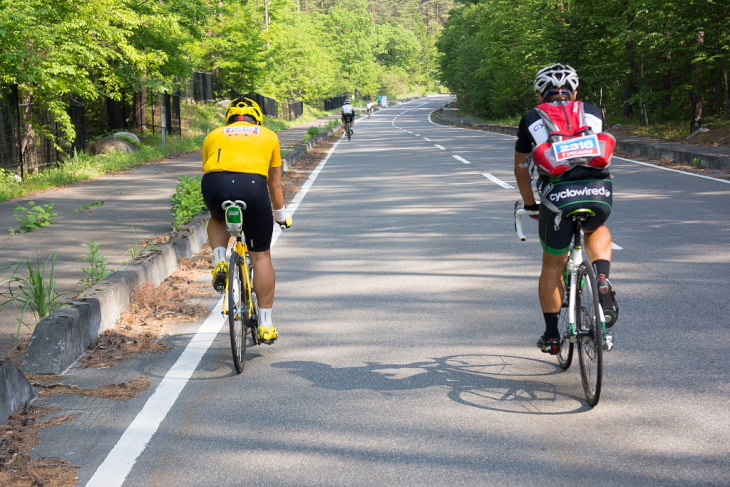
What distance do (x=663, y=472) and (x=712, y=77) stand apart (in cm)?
2754

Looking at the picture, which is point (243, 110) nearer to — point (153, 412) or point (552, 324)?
point (153, 412)

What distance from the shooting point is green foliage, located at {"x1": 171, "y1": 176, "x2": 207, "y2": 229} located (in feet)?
33.4

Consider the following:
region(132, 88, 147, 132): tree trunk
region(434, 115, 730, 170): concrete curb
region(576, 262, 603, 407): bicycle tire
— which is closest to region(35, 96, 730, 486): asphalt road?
region(576, 262, 603, 407): bicycle tire

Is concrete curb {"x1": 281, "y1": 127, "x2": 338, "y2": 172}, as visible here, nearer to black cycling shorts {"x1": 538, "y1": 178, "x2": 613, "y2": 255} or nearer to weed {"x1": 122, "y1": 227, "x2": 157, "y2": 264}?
weed {"x1": 122, "y1": 227, "x2": 157, "y2": 264}

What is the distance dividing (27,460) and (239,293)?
186 cm

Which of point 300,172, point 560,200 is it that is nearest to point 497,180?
point 300,172

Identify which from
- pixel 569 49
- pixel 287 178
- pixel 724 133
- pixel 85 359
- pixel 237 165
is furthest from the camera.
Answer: pixel 569 49

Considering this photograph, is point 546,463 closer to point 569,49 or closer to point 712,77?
point 712,77

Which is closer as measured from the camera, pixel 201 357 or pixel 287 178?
pixel 201 357

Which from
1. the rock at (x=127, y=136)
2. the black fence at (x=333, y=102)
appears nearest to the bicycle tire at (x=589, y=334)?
the rock at (x=127, y=136)

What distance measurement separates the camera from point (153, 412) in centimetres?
457

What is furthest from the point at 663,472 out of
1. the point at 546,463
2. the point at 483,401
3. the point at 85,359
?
the point at 85,359

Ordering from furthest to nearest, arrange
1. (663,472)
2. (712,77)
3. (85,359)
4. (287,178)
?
(712,77) < (287,178) < (85,359) < (663,472)

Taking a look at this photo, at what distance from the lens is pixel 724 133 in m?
22.3
